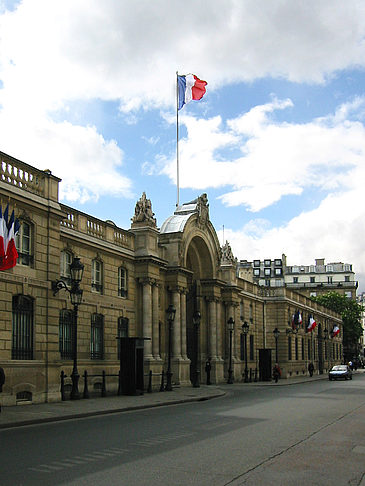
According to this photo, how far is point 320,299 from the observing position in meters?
108

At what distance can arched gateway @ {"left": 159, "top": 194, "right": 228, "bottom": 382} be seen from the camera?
40.3 meters

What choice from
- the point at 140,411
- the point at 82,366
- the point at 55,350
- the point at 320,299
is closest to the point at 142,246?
the point at 82,366

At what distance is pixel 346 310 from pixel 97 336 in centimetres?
8380

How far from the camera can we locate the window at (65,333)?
2862 centimetres

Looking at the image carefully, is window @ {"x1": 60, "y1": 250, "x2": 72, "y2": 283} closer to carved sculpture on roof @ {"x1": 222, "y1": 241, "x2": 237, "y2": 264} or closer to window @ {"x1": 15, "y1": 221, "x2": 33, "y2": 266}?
window @ {"x1": 15, "y1": 221, "x2": 33, "y2": 266}

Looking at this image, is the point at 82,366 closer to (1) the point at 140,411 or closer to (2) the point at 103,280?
(2) the point at 103,280

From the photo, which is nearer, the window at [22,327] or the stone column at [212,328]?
the window at [22,327]

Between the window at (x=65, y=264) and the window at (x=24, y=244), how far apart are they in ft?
14.5

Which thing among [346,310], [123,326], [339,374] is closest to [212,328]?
[123,326]

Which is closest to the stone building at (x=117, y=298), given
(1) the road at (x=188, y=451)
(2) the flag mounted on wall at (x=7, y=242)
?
(2) the flag mounted on wall at (x=7, y=242)

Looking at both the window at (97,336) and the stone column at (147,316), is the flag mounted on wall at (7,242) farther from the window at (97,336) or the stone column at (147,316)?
the stone column at (147,316)

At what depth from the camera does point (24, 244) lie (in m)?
24.6

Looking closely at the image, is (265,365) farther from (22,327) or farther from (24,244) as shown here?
(24,244)

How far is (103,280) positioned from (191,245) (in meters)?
13.6
